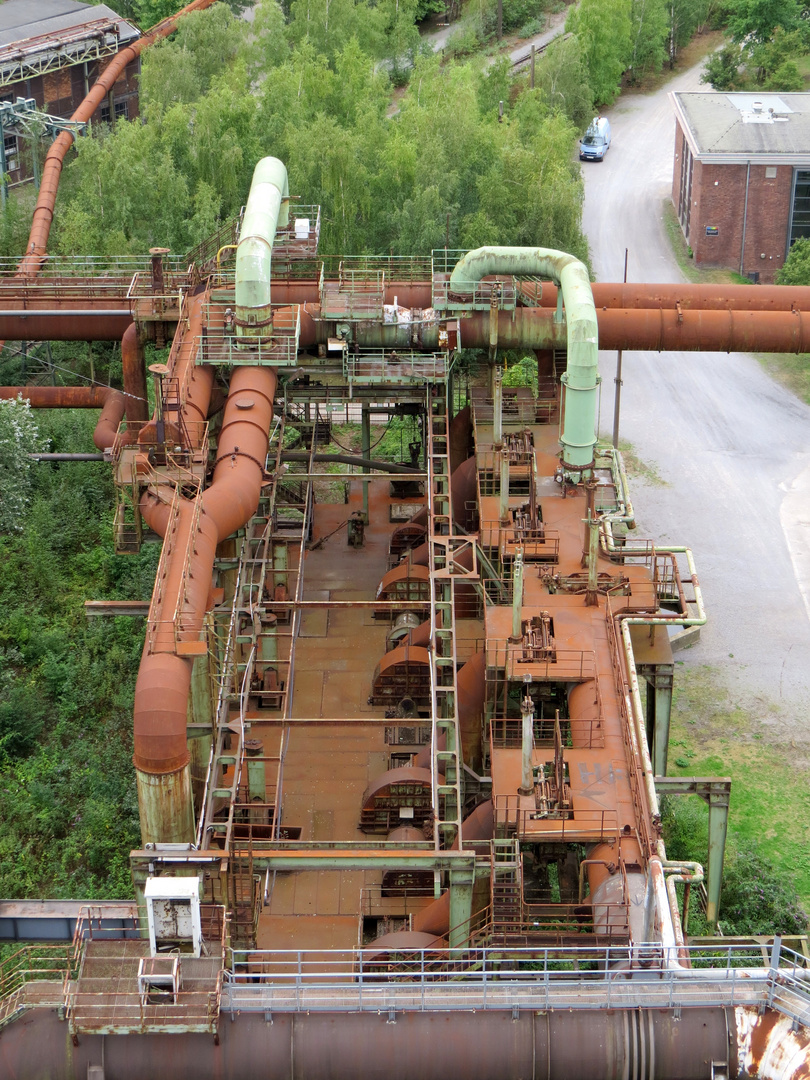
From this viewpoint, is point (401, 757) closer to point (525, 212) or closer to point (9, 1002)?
point (9, 1002)

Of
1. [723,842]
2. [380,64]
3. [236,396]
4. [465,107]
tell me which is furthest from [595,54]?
[723,842]

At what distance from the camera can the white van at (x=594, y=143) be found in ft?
260

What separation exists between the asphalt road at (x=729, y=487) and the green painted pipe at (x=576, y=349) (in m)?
10.5

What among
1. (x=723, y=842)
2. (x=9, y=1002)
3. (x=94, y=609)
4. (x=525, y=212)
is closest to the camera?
(x=9, y=1002)

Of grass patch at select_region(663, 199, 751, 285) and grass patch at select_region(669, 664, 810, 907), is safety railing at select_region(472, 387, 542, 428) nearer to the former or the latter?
grass patch at select_region(669, 664, 810, 907)

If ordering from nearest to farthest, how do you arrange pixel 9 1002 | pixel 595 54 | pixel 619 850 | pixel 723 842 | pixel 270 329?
pixel 9 1002 → pixel 619 850 → pixel 723 842 → pixel 270 329 → pixel 595 54

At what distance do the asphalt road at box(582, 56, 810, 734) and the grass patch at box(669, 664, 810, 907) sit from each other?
0.59 meters

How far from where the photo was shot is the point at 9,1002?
22.1m

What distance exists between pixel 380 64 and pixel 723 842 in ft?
212

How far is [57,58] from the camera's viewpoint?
75.8 meters

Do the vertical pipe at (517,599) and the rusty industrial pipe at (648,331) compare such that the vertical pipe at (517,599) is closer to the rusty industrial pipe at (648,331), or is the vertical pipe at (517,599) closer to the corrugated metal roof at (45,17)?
the rusty industrial pipe at (648,331)

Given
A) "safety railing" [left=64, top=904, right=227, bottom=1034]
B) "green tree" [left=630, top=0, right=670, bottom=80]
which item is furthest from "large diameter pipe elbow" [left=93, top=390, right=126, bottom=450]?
"green tree" [left=630, top=0, right=670, bottom=80]

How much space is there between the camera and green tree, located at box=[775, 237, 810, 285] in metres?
61.6

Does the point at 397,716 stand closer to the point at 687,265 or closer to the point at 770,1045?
the point at 770,1045
